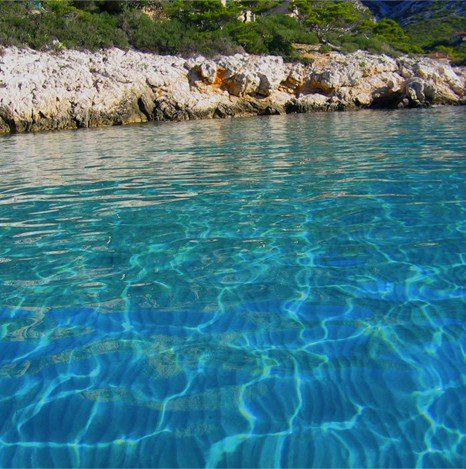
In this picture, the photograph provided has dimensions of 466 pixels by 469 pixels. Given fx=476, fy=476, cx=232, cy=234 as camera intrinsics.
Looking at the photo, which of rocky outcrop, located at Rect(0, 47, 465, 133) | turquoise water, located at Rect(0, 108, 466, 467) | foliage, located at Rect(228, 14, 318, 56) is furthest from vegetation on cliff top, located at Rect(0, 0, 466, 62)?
turquoise water, located at Rect(0, 108, 466, 467)

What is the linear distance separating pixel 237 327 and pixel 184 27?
31.0m

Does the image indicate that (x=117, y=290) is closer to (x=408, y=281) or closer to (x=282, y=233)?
(x=282, y=233)

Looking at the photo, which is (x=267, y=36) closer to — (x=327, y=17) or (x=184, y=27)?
(x=184, y=27)

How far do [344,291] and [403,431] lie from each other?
159 centimetres

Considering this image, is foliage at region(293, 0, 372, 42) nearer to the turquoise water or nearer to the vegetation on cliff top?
the vegetation on cliff top

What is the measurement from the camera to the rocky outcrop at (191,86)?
2133 cm

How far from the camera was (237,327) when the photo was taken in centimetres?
351

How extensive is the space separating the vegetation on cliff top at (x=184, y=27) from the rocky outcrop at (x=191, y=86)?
5.62 feet

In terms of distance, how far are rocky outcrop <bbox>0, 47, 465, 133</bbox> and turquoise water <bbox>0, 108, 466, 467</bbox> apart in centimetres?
1567

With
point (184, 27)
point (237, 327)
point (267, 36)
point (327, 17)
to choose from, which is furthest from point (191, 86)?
point (237, 327)

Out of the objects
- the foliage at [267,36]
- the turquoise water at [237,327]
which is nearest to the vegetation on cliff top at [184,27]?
the foliage at [267,36]

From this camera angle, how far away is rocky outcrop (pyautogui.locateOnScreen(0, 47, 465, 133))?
21328 millimetres

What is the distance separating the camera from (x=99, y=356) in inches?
126

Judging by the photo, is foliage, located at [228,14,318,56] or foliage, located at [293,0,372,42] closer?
foliage, located at [228,14,318,56]
